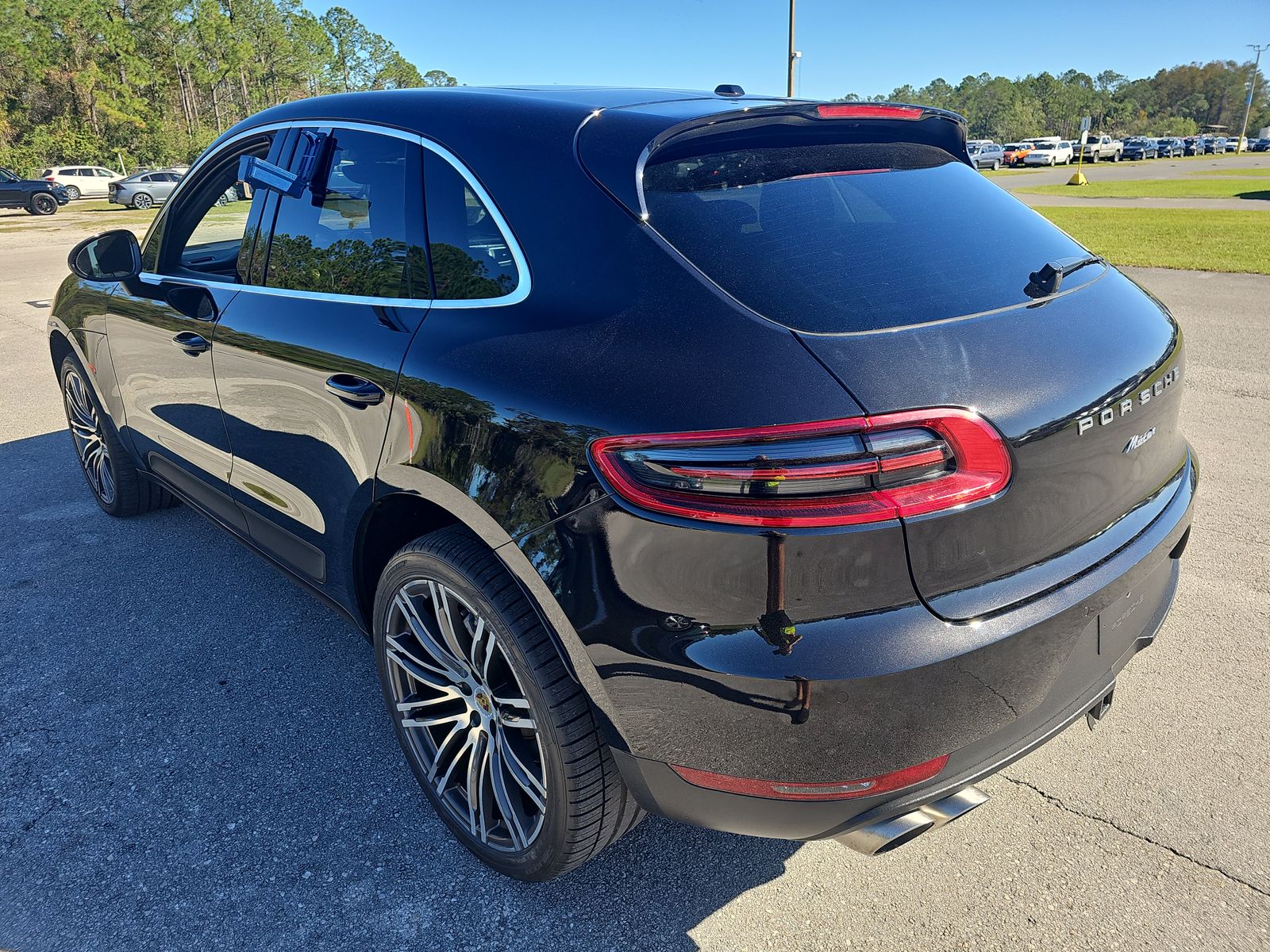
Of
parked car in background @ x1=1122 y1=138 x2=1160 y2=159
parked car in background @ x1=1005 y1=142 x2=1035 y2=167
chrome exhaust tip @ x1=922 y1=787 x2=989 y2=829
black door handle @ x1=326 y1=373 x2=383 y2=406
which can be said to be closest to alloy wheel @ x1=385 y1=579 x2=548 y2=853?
black door handle @ x1=326 y1=373 x2=383 y2=406

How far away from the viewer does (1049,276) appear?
80.2 inches

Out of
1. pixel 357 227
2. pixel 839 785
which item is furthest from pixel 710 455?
pixel 357 227

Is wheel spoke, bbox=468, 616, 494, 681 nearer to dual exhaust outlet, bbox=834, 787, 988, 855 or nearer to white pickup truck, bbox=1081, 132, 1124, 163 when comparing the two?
Result: dual exhaust outlet, bbox=834, 787, 988, 855

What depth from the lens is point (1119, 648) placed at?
1997 millimetres

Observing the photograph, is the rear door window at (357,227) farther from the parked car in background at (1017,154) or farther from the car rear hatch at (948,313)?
the parked car in background at (1017,154)

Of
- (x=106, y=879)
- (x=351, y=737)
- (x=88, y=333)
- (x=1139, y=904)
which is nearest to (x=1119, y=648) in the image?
(x=1139, y=904)

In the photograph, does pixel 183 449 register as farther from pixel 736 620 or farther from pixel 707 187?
pixel 736 620

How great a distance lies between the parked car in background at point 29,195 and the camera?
35312 mm

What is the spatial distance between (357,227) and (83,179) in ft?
164

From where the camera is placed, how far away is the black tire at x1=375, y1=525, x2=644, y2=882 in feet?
6.18

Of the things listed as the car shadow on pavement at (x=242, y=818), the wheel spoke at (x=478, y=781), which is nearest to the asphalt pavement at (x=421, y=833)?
the car shadow on pavement at (x=242, y=818)

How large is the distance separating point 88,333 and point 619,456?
3.49m

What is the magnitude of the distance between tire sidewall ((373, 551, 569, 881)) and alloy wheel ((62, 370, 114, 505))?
9.04ft

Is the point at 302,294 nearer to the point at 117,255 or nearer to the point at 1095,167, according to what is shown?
the point at 117,255
